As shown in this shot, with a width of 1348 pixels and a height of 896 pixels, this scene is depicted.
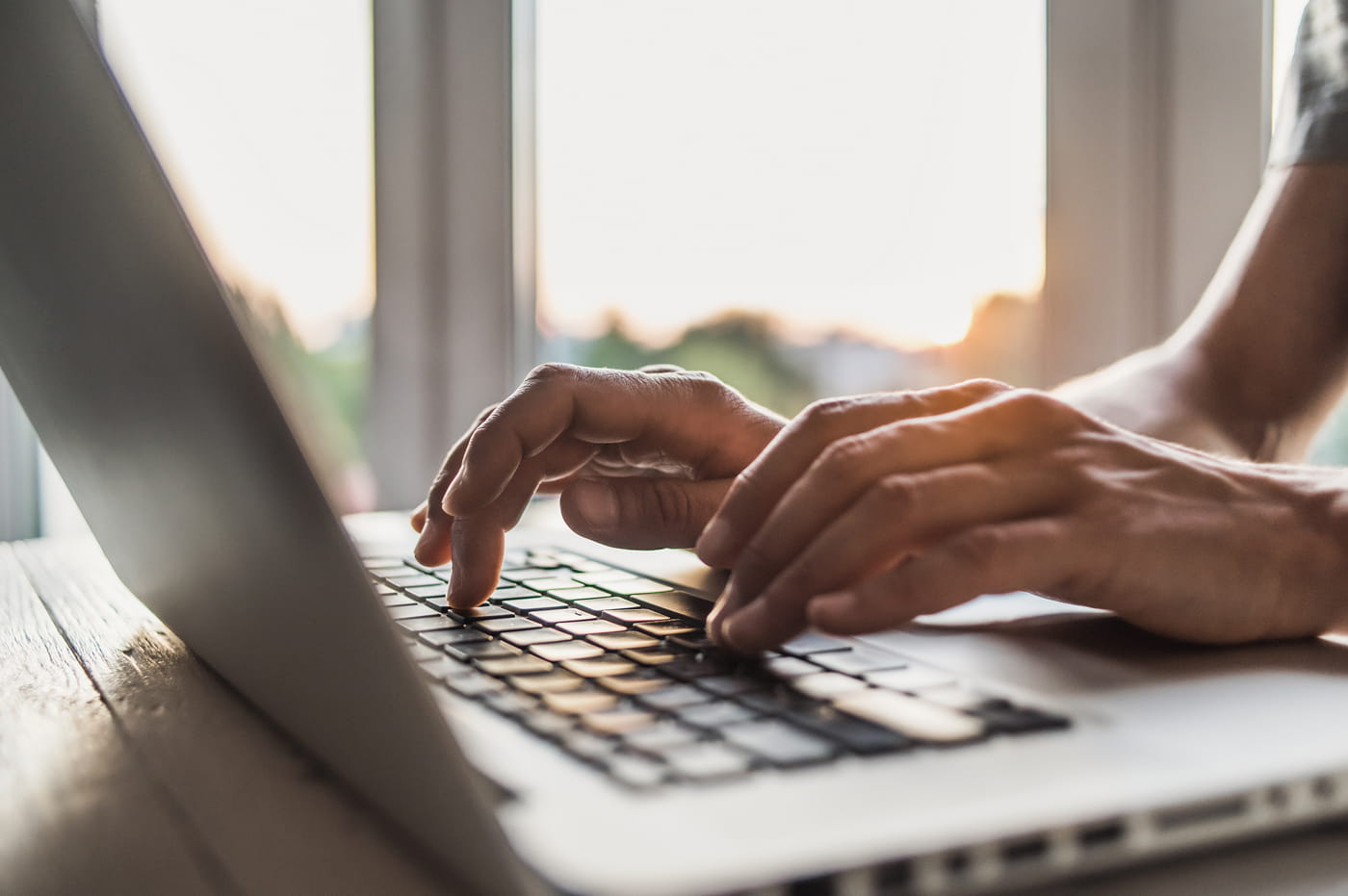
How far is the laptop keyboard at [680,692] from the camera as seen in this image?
276 millimetres

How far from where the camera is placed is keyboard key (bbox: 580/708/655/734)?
294 millimetres

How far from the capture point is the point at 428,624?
492 mm

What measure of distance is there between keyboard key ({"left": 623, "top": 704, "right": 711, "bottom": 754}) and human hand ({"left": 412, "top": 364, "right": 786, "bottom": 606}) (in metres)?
0.32

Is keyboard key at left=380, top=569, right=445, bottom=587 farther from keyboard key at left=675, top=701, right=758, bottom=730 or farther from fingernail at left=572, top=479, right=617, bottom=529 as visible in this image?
keyboard key at left=675, top=701, right=758, bottom=730

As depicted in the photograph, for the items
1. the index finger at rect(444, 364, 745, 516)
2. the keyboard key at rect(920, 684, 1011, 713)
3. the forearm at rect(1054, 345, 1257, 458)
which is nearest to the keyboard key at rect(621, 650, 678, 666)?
the keyboard key at rect(920, 684, 1011, 713)

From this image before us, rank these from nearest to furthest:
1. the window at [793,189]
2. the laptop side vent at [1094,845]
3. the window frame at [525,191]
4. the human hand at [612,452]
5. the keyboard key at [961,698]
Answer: the laptop side vent at [1094,845], the keyboard key at [961,698], the human hand at [612,452], the window frame at [525,191], the window at [793,189]

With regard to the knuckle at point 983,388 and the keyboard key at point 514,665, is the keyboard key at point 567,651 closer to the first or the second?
the keyboard key at point 514,665

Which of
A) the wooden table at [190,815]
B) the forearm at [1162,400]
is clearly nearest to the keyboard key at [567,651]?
the wooden table at [190,815]

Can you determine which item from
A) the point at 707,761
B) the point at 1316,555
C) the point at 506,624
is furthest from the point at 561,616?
the point at 1316,555

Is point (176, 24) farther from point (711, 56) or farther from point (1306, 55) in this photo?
point (1306, 55)

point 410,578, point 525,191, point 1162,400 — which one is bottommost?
point 410,578

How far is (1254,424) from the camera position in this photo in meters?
0.95

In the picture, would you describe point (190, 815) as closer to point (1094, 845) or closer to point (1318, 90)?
point (1094, 845)

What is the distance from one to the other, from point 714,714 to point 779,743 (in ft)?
0.10
